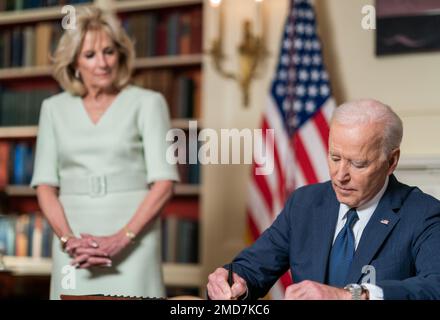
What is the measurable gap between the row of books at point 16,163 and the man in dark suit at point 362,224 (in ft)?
8.41

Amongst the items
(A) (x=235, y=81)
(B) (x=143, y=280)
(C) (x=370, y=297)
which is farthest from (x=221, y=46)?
(C) (x=370, y=297)

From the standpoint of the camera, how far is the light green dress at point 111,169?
1884 millimetres

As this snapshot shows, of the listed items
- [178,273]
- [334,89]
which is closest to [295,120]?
[334,89]

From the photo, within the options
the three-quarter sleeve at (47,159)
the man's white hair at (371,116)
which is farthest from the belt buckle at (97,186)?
the man's white hair at (371,116)

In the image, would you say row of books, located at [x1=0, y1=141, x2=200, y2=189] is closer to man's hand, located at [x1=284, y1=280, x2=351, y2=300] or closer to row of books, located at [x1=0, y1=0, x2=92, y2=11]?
row of books, located at [x1=0, y1=0, x2=92, y2=11]

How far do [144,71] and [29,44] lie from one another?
0.75m

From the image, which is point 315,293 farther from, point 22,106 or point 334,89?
point 22,106

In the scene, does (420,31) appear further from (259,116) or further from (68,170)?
(68,170)

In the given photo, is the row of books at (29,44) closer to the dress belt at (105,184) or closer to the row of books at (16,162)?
the row of books at (16,162)

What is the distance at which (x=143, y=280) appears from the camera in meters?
1.91

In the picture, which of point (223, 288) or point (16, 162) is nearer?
point (223, 288)

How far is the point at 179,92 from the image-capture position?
358 cm

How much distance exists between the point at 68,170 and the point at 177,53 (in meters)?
1.80

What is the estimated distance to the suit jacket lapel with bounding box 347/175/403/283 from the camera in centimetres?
136
